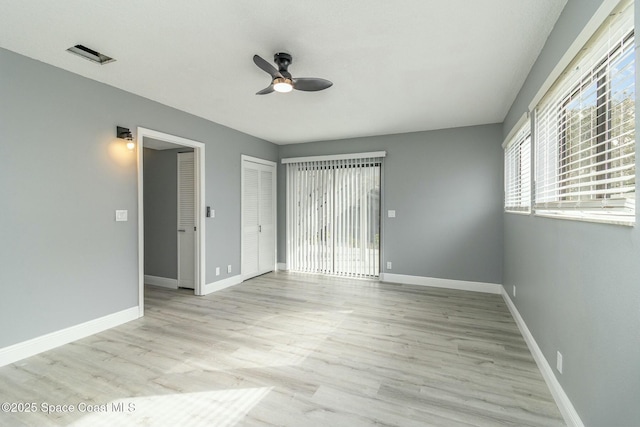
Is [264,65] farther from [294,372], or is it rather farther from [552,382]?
[552,382]

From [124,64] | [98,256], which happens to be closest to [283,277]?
[98,256]

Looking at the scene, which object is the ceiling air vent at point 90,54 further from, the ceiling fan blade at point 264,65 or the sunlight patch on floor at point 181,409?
the sunlight patch on floor at point 181,409

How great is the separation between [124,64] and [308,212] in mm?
3790

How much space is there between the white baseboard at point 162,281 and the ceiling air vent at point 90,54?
3386mm

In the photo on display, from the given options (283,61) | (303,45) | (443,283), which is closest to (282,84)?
(283,61)

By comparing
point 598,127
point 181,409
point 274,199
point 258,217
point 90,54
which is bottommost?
point 181,409

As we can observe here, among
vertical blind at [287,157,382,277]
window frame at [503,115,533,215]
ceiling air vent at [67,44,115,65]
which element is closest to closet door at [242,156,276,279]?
vertical blind at [287,157,382,277]

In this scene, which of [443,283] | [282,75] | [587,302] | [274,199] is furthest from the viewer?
[274,199]

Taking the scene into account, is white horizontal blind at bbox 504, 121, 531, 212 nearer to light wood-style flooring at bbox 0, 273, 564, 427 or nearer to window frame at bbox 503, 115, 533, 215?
window frame at bbox 503, 115, 533, 215

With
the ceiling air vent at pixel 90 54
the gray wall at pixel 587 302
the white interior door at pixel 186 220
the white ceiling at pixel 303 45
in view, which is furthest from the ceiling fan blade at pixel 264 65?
the white interior door at pixel 186 220

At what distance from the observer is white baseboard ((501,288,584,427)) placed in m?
1.71

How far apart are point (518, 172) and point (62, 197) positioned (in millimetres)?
4963

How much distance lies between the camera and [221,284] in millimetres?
4723

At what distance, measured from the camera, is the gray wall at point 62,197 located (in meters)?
2.47
